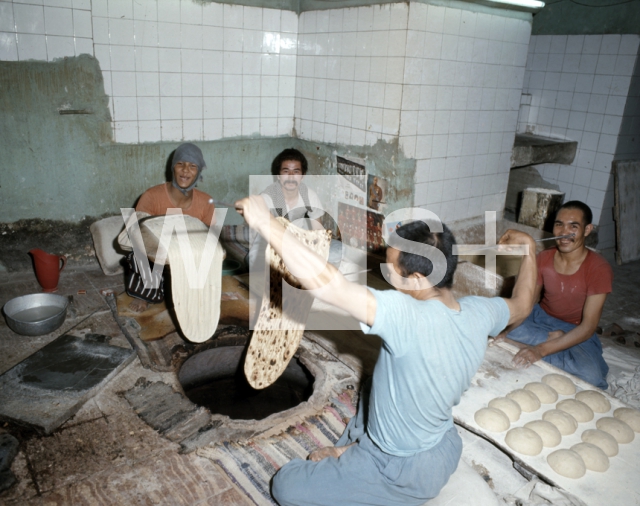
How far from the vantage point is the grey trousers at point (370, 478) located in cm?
199

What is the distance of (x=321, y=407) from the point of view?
2.80 meters

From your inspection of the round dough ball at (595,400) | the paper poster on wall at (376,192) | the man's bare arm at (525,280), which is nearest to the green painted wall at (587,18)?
the paper poster on wall at (376,192)

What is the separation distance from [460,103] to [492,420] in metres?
3.08

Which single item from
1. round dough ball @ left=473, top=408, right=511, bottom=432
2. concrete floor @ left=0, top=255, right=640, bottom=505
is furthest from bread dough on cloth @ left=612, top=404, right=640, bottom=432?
concrete floor @ left=0, top=255, right=640, bottom=505

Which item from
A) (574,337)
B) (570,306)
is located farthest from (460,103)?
(574,337)

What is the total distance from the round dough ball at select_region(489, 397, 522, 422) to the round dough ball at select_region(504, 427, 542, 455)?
5.1 inches

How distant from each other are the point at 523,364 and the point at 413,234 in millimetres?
1709

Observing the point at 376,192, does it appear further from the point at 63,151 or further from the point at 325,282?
the point at 325,282

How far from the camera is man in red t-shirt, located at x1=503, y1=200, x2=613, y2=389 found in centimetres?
306

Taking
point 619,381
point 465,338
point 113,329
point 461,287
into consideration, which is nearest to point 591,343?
point 619,381

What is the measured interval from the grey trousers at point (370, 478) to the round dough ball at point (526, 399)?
750 mm

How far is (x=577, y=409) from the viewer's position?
8.66 feet

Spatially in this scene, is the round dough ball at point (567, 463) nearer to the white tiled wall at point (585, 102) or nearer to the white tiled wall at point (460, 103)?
the white tiled wall at point (460, 103)

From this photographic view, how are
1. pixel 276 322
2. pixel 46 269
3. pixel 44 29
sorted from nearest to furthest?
pixel 276 322, pixel 44 29, pixel 46 269
